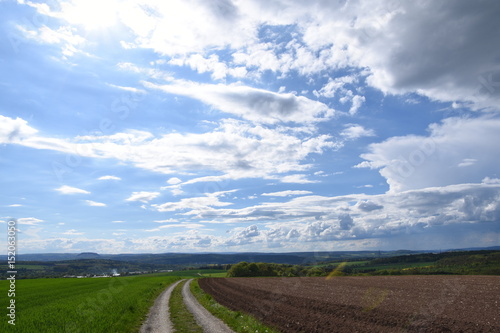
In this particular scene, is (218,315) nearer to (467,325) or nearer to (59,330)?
(59,330)

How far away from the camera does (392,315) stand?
23.8 metres

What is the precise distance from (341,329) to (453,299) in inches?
646

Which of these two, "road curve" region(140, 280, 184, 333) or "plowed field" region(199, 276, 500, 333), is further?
"road curve" region(140, 280, 184, 333)

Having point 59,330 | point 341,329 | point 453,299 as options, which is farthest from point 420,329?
point 59,330

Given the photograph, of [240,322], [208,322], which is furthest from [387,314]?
[208,322]

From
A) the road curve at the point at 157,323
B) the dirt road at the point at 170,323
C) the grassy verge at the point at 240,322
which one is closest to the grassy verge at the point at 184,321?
the dirt road at the point at 170,323

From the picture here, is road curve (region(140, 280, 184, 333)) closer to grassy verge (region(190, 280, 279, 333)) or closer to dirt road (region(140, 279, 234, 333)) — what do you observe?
dirt road (region(140, 279, 234, 333))

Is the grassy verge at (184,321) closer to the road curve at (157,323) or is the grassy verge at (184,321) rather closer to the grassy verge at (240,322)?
the road curve at (157,323)

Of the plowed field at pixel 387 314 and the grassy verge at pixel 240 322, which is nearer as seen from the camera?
the plowed field at pixel 387 314

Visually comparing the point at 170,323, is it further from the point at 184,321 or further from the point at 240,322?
the point at 240,322

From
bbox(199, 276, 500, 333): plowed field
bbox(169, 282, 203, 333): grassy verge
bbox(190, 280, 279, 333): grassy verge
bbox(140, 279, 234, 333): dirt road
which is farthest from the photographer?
bbox(169, 282, 203, 333): grassy verge

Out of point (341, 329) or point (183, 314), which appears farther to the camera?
Answer: point (183, 314)

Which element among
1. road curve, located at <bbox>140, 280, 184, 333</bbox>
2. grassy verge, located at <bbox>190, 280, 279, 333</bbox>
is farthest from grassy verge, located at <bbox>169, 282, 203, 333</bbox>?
grassy verge, located at <bbox>190, 280, 279, 333</bbox>

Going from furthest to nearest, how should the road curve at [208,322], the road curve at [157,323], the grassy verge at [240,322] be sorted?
the road curve at [157,323]
the road curve at [208,322]
the grassy verge at [240,322]
